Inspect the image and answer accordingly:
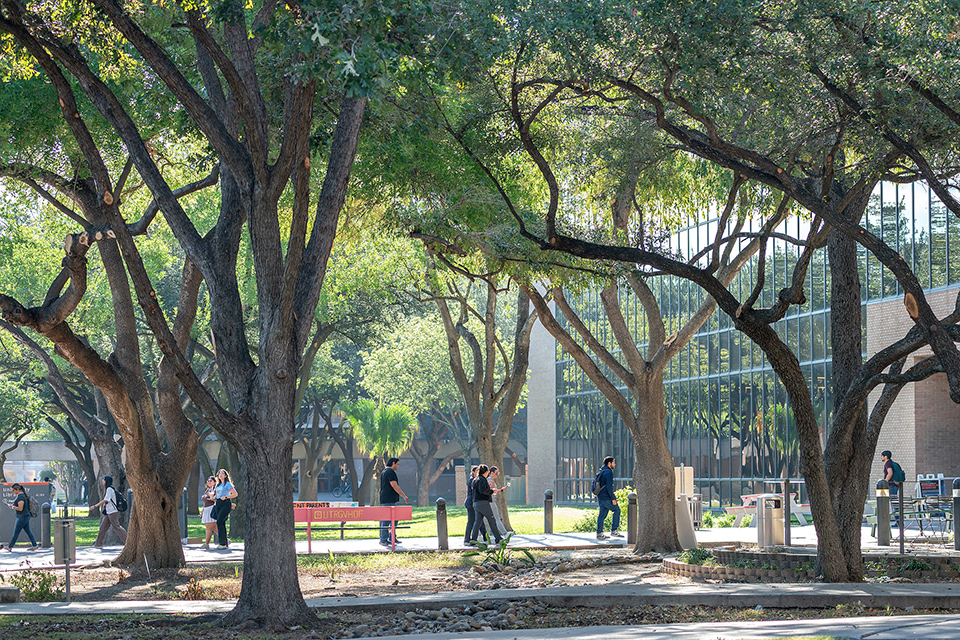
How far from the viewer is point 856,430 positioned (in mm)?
12680

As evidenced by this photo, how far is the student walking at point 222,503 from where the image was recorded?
22.9 m

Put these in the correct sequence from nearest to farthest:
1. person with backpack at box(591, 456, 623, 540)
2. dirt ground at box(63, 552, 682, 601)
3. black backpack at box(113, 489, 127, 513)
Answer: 1. dirt ground at box(63, 552, 682, 601)
2. black backpack at box(113, 489, 127, 513)
3. person with backpack at box(591, 456, 623, 540)

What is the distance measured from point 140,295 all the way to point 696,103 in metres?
6.77

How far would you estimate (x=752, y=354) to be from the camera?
117 ft

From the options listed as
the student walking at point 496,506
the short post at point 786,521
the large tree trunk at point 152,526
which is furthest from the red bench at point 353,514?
Answer: the short post at point 786,521

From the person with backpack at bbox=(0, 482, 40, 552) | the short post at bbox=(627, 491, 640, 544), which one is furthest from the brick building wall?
the person with backpack at bbox=(0, 482, 40, 552)

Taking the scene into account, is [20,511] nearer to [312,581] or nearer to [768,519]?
[312,581]

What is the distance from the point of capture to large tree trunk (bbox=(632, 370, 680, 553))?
60.4 ft

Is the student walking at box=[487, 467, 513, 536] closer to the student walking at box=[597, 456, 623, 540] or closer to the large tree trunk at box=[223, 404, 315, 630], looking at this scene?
the student walking at box=[597, 456, 623, 540]

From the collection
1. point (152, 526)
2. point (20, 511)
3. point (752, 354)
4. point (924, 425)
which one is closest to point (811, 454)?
point (152, 526)

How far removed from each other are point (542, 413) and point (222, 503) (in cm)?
3326

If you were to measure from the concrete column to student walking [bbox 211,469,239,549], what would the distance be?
31.7 meters

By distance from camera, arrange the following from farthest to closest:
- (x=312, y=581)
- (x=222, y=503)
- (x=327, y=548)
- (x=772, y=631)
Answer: (x=222, y=503) → (x=327, y=548) → (x=312, y=581) → (x=772, y=631)

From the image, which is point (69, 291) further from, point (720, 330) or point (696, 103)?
point (720, 330)
